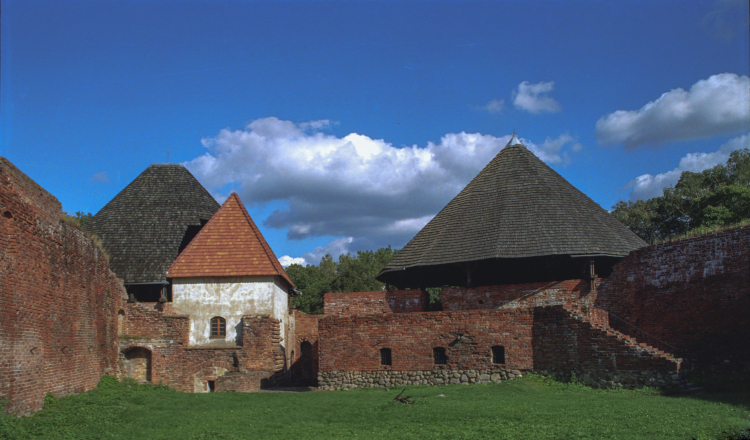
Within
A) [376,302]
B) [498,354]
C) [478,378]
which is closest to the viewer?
[478,378]

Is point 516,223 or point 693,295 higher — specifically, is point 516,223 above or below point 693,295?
above

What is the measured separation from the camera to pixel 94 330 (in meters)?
17.3

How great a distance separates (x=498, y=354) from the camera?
17781mm

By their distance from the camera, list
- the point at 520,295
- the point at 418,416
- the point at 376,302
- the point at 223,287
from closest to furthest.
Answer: the point at 418,416 → the point at 520,295 → the point at 376,302 → the point at 223,287

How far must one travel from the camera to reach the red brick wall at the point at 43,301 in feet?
39.8

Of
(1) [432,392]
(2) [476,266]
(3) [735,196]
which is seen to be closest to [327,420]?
(1) [432,392]

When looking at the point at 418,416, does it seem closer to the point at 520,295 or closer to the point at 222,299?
the point at 520,295

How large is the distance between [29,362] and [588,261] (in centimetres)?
1625

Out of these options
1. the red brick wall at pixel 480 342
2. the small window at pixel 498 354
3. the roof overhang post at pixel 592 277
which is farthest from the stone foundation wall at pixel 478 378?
the roof overhang post at pixel 592 277

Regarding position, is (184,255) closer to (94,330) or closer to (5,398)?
(94,330)

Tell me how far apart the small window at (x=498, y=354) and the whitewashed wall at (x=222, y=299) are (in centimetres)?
883

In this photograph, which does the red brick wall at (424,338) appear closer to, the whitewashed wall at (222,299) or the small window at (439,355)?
the small window at (439,355)

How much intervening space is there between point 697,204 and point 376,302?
19689mm

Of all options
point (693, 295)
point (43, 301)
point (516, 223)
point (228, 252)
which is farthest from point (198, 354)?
point (693, 295)
